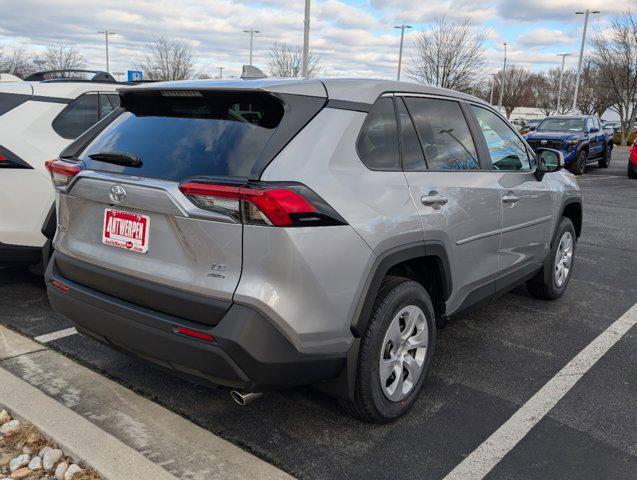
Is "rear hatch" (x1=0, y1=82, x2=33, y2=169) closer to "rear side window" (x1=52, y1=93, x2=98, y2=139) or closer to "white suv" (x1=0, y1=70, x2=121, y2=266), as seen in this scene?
"white suv" (x1=0, y1=70, x2=121, y2=266)

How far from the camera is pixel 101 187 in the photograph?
9.09 ft

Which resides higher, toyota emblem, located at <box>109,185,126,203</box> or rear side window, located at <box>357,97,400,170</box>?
rear side window, located at <box>357,97,400,170</box>

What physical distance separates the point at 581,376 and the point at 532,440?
3.22 feet

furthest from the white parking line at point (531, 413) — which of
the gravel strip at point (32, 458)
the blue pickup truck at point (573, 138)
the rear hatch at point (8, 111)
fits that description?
the blue pickup truck at point (573, 138)

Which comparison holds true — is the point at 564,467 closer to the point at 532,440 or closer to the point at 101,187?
the point at 532,440

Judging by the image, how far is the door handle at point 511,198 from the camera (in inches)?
157

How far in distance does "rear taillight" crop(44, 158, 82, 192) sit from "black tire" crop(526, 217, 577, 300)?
3714 millimetres

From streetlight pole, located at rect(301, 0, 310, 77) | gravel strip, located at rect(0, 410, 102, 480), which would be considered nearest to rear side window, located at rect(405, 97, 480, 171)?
gravel strip, located at rect(0, 410, 102, 480)

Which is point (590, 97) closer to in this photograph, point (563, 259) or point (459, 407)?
point (563, 259)

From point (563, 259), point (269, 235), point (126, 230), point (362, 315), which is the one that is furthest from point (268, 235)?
point (563, 259)

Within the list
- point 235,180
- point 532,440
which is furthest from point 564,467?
point 235,180

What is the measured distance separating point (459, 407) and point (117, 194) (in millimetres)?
2135

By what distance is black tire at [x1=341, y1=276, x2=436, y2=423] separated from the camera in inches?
110

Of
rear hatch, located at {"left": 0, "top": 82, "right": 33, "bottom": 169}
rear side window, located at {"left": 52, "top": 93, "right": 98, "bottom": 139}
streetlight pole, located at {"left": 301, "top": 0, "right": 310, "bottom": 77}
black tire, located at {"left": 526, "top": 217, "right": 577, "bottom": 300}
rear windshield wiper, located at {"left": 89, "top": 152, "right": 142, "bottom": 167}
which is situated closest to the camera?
rear windshield wiper, located at {"left": 89, "top": 152, "right": 142, "bottom": 167}
